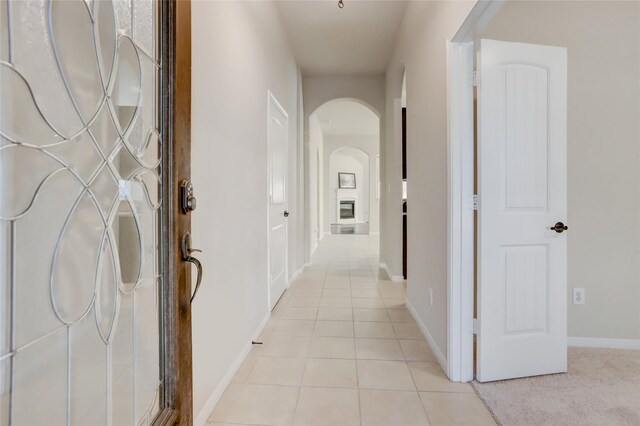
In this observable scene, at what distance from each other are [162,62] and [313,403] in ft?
5.40

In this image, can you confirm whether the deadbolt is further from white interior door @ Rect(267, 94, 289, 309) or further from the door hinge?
white interior door @ Rect(267, 94, 289, 309)

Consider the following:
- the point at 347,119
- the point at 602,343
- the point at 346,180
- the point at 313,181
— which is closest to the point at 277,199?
the point at 602,343

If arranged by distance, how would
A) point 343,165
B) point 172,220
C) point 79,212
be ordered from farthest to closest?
point 343,165
point 172,220
point 79,212

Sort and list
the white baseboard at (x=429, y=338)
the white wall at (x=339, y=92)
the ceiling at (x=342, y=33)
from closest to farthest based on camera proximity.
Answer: the white baseboard at (x=429, y=338)
the ceiling at (x=342, y=33)
the white wall at (x=339, y=92)

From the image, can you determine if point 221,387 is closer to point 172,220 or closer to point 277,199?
point 172,220

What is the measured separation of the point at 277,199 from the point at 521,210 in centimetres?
213

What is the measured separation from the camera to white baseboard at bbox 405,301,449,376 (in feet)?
6.53

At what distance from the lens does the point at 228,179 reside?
1881 mm

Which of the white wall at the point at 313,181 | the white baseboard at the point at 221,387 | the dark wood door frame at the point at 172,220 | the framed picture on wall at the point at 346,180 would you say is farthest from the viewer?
the framed picture on wall at the point at 346,180

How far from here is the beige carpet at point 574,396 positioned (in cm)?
154

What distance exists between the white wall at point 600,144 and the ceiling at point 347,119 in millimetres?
4221

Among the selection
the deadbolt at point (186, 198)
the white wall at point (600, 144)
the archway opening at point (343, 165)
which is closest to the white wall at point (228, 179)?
the deadbolt at point (186, 198)

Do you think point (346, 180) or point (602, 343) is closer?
point (602, 343)

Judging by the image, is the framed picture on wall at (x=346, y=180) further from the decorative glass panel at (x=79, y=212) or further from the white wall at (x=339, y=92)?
the decorative glass panel at (x=79, y=212)
